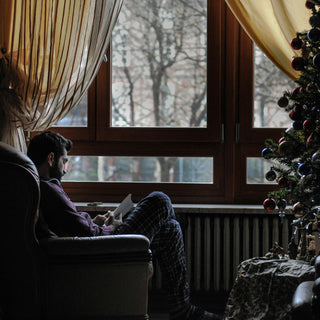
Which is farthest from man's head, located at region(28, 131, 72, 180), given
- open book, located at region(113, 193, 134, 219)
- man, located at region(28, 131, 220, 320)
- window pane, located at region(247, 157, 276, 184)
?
window pane, located at region(247, 157, 276, 184)

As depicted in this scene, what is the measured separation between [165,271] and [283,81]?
134 centimetres

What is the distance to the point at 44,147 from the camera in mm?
2932

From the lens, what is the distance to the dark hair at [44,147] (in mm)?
2918

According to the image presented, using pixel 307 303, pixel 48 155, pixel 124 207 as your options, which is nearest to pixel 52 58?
pixel 48 155

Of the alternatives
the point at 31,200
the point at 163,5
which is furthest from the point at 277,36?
the point at 31,200

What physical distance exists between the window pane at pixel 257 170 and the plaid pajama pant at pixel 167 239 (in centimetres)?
66

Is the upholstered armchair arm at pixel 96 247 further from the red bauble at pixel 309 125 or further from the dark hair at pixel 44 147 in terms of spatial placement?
the red bauble at pixel 309 125

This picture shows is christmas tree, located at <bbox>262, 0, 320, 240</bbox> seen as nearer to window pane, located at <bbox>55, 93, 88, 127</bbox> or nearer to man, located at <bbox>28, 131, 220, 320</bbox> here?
man, located at <bbox>28, 131, 220, 320</bbox>

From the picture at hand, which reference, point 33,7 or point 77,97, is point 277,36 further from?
point 33,7

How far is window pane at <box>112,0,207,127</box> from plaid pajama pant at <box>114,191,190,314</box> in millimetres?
721

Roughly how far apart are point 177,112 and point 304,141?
1.21 m

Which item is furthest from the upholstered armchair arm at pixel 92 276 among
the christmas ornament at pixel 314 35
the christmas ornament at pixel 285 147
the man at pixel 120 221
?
the christmas ornament at pixel 314 35

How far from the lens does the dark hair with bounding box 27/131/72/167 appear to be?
2918mm

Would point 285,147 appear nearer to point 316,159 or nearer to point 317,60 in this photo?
point 316,159
